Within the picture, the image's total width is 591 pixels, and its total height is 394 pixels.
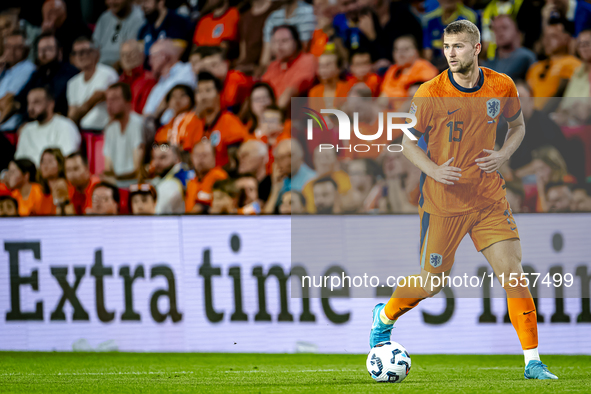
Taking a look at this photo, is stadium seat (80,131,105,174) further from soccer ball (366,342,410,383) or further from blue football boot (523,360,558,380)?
blue football boot (523,360,558,380)

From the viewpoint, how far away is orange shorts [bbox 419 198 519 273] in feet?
14.8

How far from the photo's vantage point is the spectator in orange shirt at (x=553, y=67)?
6.20 metres

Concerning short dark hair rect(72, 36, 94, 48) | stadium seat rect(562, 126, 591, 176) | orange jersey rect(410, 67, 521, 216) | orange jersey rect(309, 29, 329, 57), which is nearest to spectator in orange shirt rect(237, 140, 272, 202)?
orange jersey rect(309, 29, 329, 57)

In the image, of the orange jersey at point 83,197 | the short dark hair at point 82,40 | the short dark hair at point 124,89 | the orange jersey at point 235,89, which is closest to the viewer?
the orange jersey at point 83,197

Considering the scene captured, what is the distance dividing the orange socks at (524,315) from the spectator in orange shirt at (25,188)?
16.0 ft

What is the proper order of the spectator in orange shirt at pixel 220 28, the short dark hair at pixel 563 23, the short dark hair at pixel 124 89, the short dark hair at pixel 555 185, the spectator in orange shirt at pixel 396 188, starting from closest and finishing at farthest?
the short dark hair at pixel 555 185 → the spectator in orange shirt at pixel 396 188 → the short dark hair at pixel 563 23 → the short dark hair at pixel 124 89 → the spectator in orange shirt at pixel 220 28

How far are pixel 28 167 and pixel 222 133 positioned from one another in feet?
6.82

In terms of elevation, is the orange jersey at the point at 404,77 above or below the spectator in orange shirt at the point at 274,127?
above

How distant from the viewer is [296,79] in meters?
6.99

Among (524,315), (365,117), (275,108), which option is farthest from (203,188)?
(524,315)

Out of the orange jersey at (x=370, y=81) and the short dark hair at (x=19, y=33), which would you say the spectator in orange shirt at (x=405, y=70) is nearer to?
the orange jersey at (x=370, y=81)

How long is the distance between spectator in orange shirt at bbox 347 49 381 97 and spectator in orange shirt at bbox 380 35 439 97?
9 cm

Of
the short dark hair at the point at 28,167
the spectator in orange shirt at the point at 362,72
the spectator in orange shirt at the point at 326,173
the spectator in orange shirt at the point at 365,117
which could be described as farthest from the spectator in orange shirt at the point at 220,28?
the short dark hair at the point at 28,167

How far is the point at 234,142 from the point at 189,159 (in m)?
0.49
